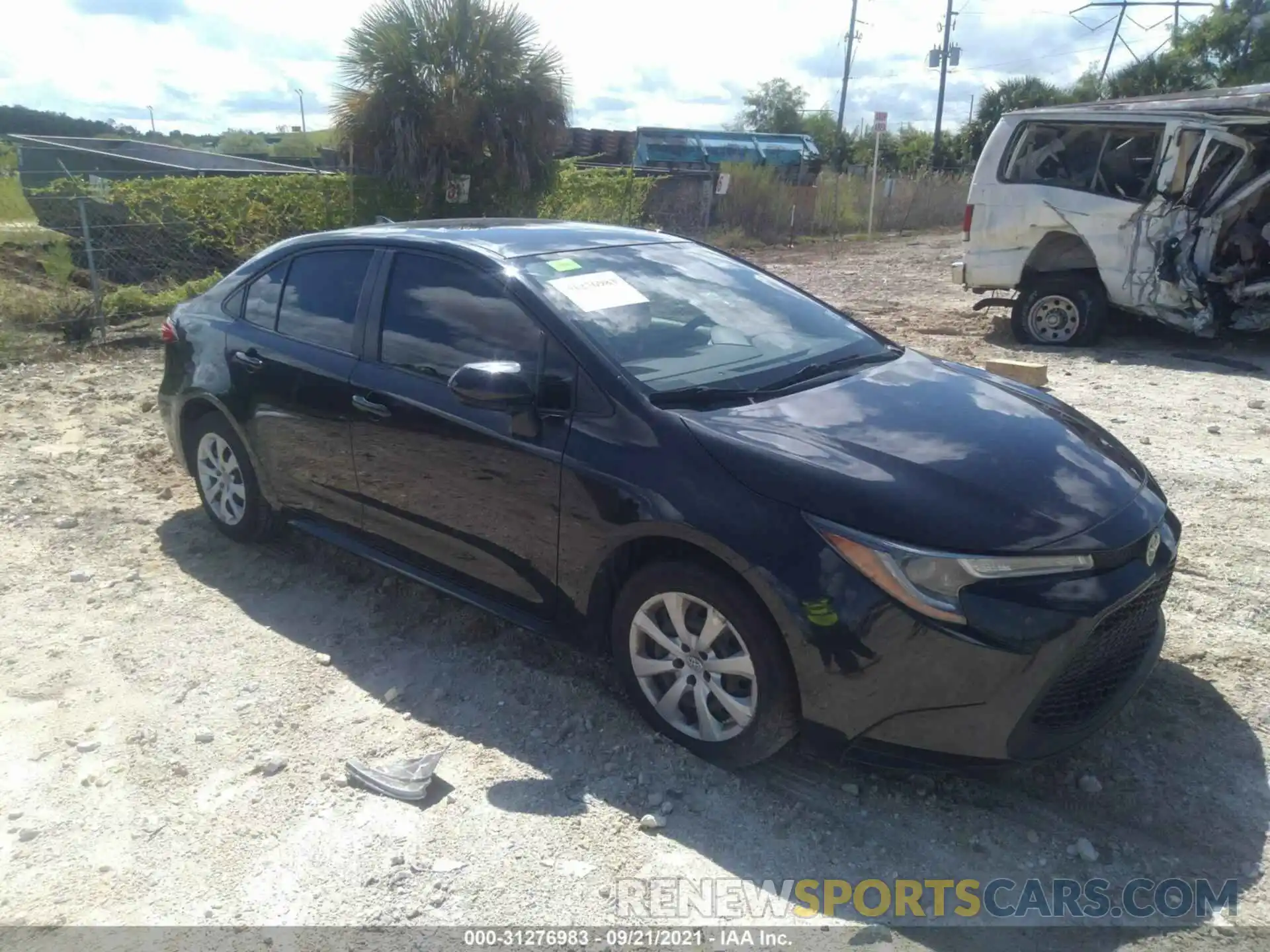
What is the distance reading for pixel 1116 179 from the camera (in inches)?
384

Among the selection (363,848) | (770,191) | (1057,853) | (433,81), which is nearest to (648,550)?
(363,848)

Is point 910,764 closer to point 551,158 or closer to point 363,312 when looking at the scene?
point 363,312

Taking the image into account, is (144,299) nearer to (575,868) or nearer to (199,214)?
(199,214)

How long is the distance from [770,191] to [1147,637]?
21.7m

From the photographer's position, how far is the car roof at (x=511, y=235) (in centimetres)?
410

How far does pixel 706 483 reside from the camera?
315 cm

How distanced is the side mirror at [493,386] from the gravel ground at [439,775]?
1.12 m

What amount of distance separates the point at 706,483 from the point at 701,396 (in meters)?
0.45

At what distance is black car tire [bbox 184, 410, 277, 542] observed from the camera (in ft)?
16.3

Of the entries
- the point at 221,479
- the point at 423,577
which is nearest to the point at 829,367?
the point at 423,577

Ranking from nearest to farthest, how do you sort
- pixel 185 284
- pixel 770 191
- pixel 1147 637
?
pixel 1147 637, pixel 185 284, pixel 770 191

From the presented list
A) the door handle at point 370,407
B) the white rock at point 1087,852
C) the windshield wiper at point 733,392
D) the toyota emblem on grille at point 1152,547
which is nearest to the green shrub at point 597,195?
the door handle at point 370,407

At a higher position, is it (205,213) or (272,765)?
(205,213)

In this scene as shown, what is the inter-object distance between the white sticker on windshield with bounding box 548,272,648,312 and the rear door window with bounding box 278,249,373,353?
1034mm
